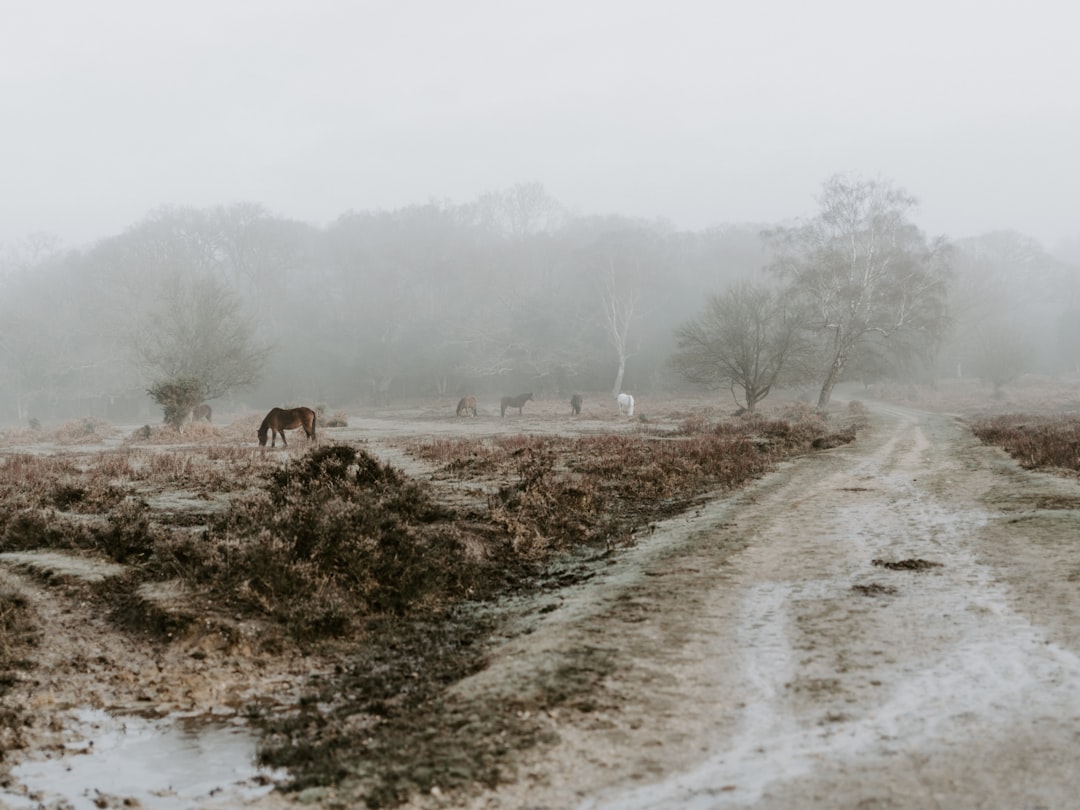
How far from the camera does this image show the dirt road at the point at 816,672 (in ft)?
11.2

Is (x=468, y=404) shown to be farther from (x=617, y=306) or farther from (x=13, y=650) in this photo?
(x=13, y=650)

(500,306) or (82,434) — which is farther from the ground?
(500,306)

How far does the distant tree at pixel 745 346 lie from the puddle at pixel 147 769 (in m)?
31.6

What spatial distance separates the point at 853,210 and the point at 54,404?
63.4m

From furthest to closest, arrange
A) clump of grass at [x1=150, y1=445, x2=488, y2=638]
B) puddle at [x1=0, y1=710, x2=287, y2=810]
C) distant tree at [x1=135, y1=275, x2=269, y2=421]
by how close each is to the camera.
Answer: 1. distant tree at [x1=135, y1=275, x2=269, y2=421]
2. clump of grass at [x1=150, y1=445, x2=488, y2=638]
3. puddle at [x1=0, y1=710, x2=287, y2=810]

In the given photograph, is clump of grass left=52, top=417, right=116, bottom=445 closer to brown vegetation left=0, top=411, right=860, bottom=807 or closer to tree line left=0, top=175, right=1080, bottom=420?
tree line left=0, top=175, right=1080, bottom=420

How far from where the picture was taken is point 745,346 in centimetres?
3403

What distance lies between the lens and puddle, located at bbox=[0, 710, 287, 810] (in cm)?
369

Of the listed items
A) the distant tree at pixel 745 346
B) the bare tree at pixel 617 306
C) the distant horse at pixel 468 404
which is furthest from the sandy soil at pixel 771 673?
the bare tree at pixel 617 306

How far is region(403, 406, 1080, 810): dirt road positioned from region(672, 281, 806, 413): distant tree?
25605 mm

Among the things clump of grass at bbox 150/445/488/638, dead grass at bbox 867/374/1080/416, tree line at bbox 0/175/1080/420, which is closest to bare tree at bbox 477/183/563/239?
tree line at bbox 0/175/1080/420

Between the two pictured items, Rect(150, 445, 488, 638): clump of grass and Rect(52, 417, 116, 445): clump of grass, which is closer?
Rect(150, 445, 488, 638): clump of grass

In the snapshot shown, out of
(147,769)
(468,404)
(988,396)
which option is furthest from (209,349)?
(988,396)

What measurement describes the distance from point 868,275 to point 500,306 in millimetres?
33983
